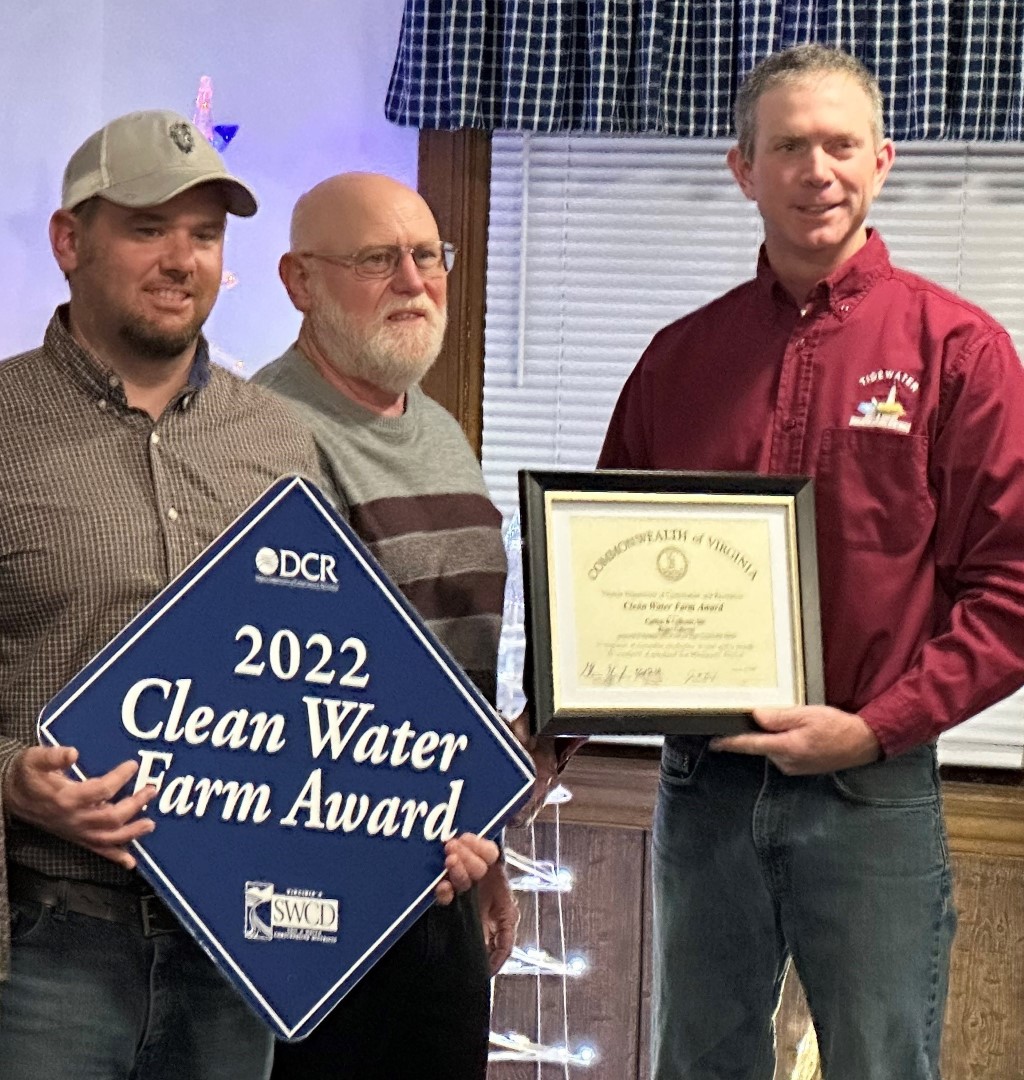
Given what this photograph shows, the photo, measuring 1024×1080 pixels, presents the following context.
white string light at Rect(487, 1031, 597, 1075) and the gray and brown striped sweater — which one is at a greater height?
the gray and brown striped sweater

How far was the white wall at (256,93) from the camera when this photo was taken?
10.9ft

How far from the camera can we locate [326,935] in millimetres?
1549

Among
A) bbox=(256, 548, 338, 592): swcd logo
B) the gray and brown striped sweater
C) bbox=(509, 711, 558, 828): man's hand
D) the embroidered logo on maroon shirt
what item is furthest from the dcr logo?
the embroidered logo on maroon shirt

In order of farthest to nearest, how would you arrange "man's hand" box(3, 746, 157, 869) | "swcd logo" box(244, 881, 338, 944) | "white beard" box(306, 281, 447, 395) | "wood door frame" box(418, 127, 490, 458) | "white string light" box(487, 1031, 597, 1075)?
"wood door frame" box(418, 127, 490, 458), "white string light" box(487, 1031, 597, 1075), "white beard" box(306, 281, 447, 395), "swcd logo" box(244, 881, 338, 944), "man's hand" box(3, 746, 157, 869)

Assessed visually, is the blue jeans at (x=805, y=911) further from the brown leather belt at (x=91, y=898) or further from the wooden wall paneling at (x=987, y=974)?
the wooden wall paneling at (x=987, y=974)

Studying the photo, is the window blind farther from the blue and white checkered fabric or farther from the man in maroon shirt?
the man in maroon shirt

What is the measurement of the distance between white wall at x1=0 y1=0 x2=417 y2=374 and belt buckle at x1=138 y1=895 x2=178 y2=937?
6.59 ft

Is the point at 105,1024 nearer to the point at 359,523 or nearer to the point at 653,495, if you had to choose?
the point at 359,523

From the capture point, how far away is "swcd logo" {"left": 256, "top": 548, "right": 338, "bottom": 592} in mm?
1516

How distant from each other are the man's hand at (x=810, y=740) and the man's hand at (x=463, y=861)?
13.4 inches

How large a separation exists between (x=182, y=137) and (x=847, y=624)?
0.97 m

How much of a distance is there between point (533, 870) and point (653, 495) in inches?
59.9

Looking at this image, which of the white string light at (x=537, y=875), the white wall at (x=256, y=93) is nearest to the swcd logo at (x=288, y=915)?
the white string light at (x=537, y=875)

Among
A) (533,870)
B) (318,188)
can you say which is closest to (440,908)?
(318,188)
